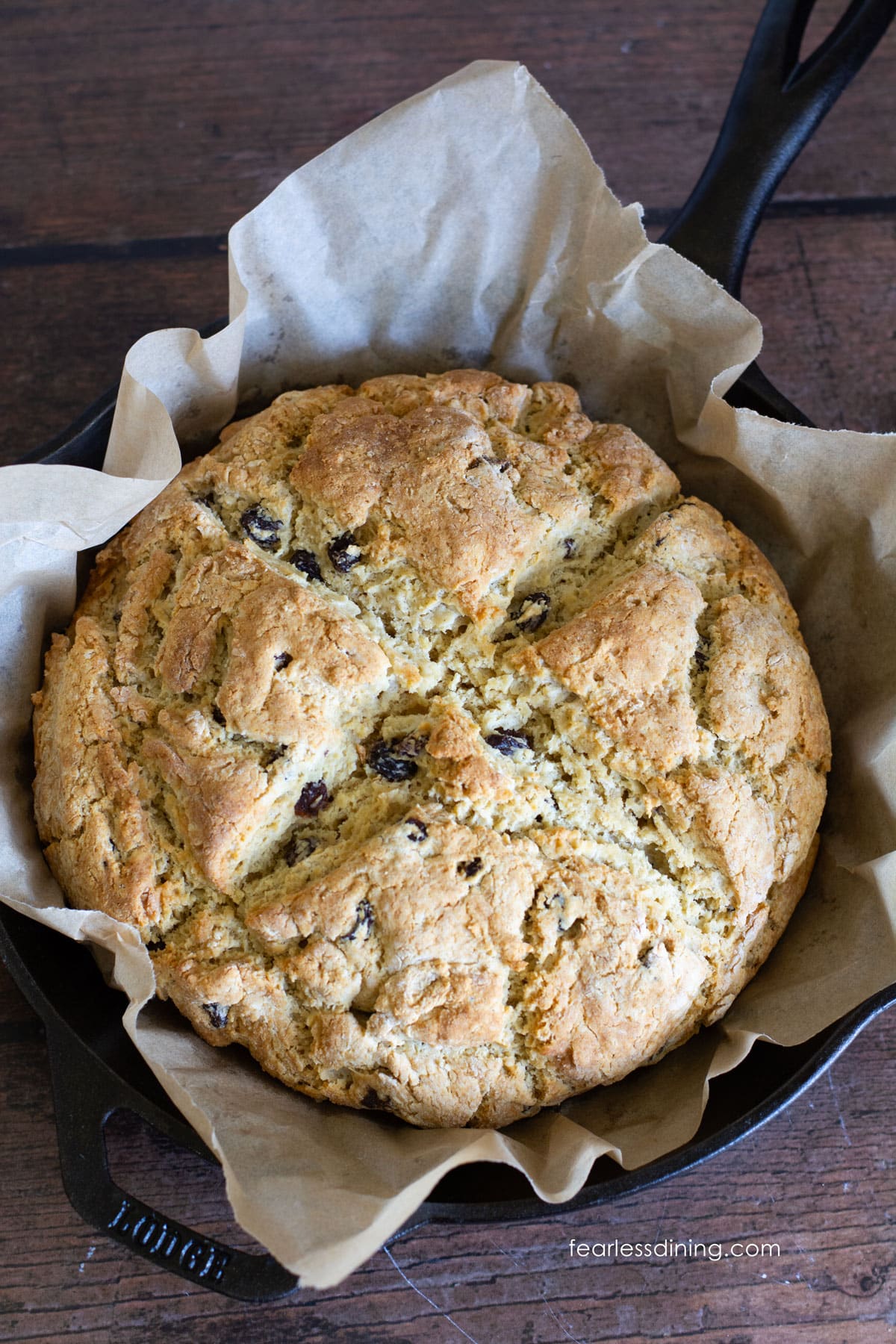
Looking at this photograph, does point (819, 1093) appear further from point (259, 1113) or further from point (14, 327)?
point (14, 327)

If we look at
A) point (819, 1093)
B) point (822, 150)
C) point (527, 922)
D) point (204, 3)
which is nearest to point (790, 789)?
point (527, 922)

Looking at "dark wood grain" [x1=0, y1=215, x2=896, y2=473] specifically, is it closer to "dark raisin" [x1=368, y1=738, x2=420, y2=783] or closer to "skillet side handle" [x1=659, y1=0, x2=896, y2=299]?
"skillet side handle" [x1=659, y1=0, x2=896, y2=299]

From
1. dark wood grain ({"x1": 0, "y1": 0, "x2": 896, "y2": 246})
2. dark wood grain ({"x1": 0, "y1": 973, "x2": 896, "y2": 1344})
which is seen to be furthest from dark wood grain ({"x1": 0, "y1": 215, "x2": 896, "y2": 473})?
dark wood grain ({"x1": 0, "y1": 973, "x2": 896, "y2": 1344})

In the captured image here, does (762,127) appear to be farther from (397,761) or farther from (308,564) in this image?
(397,761)

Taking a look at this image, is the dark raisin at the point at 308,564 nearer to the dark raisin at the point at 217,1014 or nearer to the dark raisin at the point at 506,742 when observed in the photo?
the dark raisin at the point at 506,742

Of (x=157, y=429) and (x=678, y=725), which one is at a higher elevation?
(x=157, y=429)

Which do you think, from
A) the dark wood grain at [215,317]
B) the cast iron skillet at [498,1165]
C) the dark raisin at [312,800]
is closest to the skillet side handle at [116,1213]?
the cast iron skillet at [498,1165]

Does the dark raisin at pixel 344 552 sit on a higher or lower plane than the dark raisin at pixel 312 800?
higher
